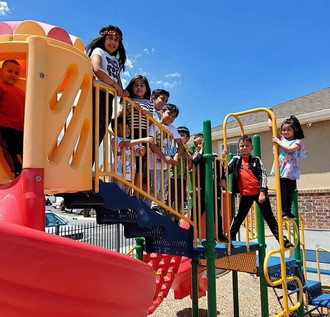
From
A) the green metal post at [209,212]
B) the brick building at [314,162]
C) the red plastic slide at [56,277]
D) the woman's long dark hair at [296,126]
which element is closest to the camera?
the red plastic slide at [56,277]

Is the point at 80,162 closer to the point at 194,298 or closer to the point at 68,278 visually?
the point at 68,278

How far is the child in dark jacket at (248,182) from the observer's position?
16.0 ft

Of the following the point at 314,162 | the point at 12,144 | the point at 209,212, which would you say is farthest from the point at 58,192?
the point at 314,162

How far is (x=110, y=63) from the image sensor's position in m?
3.56

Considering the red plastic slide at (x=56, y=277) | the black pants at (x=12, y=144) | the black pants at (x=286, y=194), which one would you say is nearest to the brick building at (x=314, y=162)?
the black pants at (x=286, y=194)

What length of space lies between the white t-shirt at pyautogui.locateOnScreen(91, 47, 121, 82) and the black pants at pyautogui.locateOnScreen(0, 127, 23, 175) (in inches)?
39.4

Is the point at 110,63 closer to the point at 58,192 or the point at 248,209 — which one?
the point at 58,192

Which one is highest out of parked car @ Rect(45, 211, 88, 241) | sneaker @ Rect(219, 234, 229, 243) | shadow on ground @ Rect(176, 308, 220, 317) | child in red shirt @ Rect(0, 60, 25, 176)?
child in red shirt @ Rect(0, 60, 25, 176)

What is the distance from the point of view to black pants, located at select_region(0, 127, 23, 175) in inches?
126

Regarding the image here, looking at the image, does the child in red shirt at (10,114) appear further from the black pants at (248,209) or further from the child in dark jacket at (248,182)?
the black pants at (248,209)

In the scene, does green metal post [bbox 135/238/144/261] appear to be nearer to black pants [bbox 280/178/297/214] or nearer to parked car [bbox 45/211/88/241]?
black pants [bbox 280/178/297/214]

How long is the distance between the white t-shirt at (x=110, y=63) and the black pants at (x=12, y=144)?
1001 millimetres

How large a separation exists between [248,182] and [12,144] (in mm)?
3036

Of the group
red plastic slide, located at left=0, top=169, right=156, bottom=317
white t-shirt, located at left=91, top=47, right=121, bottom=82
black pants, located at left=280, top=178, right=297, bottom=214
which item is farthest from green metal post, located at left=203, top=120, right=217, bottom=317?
red plastic slide, located at left=0, top=169, right=156, bottom=317
